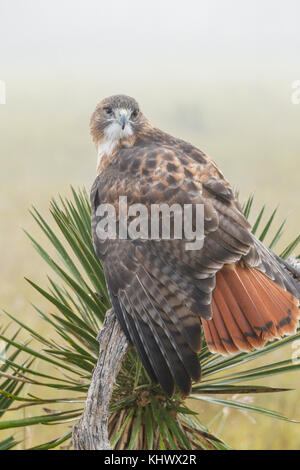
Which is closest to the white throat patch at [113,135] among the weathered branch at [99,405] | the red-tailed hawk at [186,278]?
the red-tailed hawk at [186,278]

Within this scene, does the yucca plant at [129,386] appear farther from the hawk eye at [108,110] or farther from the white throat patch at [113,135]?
the hawk eye at [108,110]

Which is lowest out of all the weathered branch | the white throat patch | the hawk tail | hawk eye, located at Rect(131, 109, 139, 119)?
the weathered branch

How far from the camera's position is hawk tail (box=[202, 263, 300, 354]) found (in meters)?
1.94

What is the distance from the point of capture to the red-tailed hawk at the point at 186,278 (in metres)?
1.86

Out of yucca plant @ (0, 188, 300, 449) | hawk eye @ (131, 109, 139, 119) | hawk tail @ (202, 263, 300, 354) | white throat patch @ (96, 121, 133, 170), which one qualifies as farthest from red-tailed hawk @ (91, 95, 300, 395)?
hawk eye @ (131, 109, 139, 119)

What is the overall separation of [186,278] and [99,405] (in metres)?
0.62

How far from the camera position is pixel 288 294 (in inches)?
82.0

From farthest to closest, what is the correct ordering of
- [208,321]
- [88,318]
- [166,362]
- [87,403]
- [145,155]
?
Result: [145,155]
[88,318]
[208,321]
[166,362]
[87,403]

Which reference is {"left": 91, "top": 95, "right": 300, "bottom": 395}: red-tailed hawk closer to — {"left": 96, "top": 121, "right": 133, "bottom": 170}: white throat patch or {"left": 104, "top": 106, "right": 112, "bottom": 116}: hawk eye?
{"left": 96, "top": 121, "right": 133, "bottom": 170}: white throat patch
